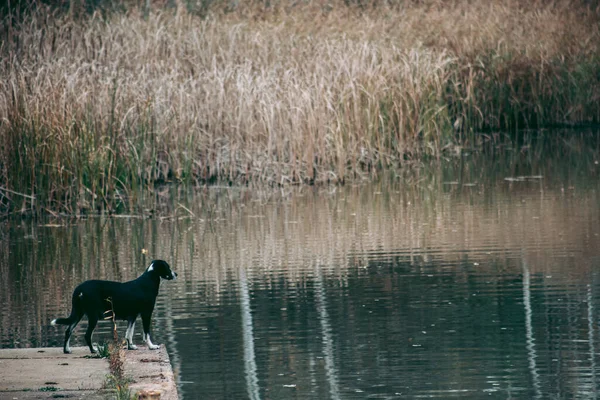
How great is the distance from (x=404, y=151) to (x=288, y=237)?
688 cm

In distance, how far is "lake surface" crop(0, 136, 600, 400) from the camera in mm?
7348

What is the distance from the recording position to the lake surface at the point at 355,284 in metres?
7.35

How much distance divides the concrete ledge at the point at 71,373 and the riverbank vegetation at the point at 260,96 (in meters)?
7.93

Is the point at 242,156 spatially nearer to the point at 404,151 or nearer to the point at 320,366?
the point at 404,151

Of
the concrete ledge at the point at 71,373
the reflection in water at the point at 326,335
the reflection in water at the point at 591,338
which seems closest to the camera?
the concrete ledge at the point at 71,373

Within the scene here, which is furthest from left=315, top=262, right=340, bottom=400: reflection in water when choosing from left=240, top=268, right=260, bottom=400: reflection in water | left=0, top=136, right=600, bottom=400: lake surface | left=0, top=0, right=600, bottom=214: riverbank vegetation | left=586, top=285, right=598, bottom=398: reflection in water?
left=0, top=0, right=600, bottom=214: riverbank vegetation

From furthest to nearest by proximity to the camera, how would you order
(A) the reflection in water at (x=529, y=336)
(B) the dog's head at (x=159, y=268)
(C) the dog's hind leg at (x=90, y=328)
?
(B) the dog's head at (x=159, y=268) < (C) the dog's hind leg at (x=90, y=328) < (A) the reflection in water at (x=529, y=336)

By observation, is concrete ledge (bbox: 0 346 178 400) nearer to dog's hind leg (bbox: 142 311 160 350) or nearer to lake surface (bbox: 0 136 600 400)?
dog's hind leg (bbox: 142 311 160 350)

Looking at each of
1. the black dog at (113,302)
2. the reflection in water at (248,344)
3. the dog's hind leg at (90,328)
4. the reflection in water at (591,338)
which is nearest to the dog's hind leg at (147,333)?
the black dog at (113,302)

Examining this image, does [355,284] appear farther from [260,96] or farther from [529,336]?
[260,96]

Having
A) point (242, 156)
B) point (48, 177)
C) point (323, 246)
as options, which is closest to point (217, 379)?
point (323, 246)

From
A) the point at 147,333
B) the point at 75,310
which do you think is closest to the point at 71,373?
the point at 75,310

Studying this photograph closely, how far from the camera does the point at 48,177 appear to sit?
603 inches

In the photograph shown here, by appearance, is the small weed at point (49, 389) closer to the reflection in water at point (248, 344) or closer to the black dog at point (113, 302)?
the black dog at point (113, 302)
